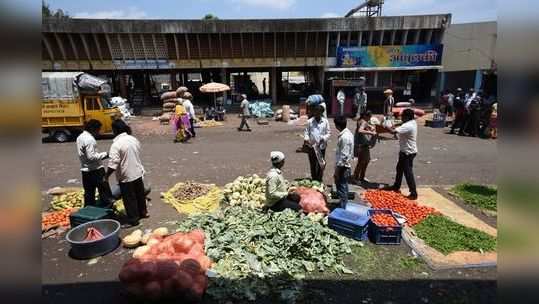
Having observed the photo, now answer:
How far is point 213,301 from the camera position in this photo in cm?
390

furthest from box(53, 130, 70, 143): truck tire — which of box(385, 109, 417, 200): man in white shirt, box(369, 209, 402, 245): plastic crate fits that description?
box(369, 209, 402, 245): plastic crate

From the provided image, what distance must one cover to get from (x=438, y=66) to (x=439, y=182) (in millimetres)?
16291

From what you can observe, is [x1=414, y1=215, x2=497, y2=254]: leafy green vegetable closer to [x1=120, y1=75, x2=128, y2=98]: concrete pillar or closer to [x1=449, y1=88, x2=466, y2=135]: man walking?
[x1=449, y1=88, x2=466, y2=135]: man walking

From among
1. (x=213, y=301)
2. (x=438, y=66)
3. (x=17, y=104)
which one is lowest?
(x=213, y=301)

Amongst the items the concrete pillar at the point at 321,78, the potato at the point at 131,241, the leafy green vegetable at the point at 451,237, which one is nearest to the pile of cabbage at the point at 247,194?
the potato at the point at 131,241

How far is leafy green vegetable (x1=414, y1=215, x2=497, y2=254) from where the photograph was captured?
16.4ft

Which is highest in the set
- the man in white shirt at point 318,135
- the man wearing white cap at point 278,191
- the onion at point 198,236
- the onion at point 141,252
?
the man in white shirt at point 318,135

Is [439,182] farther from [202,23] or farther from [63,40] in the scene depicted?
[63,40]

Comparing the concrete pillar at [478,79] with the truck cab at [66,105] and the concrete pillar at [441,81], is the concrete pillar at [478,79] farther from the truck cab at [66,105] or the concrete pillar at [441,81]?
the truck cab at [66,105]

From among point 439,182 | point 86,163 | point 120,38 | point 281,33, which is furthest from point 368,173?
point 120,38

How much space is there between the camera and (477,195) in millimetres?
7164

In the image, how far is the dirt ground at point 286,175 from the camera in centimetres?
410

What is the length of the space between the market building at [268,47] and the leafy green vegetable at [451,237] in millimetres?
15543

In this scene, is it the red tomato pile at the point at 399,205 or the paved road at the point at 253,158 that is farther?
the paved road at the point at 253,158
